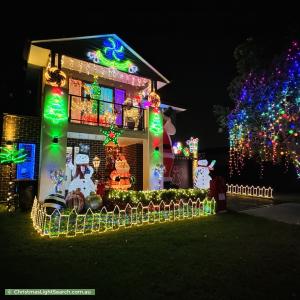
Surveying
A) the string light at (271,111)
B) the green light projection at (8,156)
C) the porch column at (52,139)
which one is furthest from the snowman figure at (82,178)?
the string light at (271,111)

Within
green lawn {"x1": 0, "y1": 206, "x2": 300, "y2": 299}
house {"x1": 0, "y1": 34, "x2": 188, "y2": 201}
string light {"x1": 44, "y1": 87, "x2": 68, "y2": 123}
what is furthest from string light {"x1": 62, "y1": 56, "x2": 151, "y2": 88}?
green lawn {"x1": 0, "y1": 206, "x2": 300, "y2": 299}

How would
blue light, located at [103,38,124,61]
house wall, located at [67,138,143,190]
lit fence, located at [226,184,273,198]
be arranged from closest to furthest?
1. blue light, located at [103,38,124,61]
2. house wall, located at [67,138,143,190]
3. lit fence, located at [226,184,273,198]

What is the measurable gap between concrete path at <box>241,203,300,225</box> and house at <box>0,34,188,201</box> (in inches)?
204

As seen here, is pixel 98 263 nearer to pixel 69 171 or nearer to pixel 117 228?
pixel 117 228

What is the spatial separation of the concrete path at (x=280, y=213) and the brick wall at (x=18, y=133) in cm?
1023

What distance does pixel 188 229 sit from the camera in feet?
27.0

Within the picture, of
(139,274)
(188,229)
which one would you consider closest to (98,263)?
(139,274)

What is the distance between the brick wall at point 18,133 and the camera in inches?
471

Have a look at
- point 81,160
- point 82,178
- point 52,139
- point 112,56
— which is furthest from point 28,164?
point 112,56

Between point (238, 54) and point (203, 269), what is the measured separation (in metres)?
9.41

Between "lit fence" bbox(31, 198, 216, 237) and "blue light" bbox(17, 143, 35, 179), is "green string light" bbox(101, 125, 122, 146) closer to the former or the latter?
"blue light" bbox(17, 143, 35, 179)

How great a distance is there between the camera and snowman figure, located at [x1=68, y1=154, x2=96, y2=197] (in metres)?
9.98

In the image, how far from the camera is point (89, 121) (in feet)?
43.0

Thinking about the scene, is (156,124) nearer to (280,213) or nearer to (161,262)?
(280,213)
